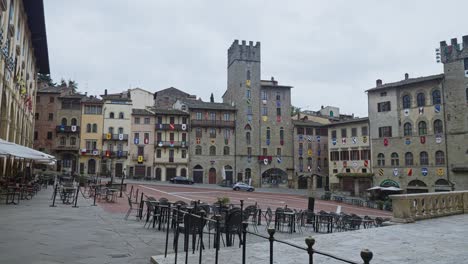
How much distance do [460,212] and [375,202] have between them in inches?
1006

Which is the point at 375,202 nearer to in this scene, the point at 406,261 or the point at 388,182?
the point at 388,182

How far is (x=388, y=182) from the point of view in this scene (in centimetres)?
5009

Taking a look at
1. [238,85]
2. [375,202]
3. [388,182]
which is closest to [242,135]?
[238,85]

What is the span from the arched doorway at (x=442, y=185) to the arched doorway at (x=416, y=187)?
5.06 feet

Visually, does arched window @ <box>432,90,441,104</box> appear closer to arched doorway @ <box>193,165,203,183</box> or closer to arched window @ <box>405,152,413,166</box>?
arched window @ <box>405,152,413,166</box>

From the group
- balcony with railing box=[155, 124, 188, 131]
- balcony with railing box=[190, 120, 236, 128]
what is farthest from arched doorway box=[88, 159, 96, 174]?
balcony with railing box=[190, 120, 236, 128]

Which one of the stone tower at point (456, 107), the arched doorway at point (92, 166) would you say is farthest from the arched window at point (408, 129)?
the arched doorway at point (92, 166)

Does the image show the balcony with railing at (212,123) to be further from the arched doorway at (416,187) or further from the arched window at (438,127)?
the arched window at (438,127)

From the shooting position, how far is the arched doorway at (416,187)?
4659cm

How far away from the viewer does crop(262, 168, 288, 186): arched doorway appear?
2542 inches

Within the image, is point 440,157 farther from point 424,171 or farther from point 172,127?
point 172,127

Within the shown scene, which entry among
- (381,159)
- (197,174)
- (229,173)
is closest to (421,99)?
(381,159)

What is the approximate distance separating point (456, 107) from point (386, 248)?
144 ft

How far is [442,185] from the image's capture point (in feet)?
146
